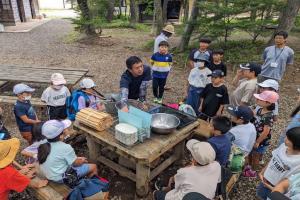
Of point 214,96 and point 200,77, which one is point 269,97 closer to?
point 214,96

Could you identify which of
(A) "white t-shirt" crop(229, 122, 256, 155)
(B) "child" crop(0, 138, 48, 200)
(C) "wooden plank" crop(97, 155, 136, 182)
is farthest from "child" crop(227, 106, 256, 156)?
(B) "child" crop(0, 138, 48, 200)

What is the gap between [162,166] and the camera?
12.6 ft

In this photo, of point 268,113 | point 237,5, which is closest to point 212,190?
point 268,113

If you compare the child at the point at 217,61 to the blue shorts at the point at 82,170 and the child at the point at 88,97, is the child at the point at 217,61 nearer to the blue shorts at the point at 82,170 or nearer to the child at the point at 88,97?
the child at the point at 88,97

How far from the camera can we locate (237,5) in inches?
346

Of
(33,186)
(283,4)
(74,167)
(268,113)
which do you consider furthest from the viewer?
(283,4)

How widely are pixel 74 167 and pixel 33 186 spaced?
492 mm

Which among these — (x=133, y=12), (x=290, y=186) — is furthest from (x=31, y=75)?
(x=133, y=12)

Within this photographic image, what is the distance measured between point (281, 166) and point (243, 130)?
821mm

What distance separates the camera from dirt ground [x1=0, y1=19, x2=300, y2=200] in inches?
152

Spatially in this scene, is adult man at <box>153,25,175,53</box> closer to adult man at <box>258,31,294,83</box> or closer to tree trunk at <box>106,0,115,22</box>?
adult man at <box>258,31,294,83</box>

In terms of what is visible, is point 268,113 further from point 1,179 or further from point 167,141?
point 1,179

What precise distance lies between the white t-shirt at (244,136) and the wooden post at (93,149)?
1.98 metres

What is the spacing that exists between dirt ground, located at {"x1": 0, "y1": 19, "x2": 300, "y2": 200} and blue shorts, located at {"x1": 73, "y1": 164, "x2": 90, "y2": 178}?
616 millimetres
